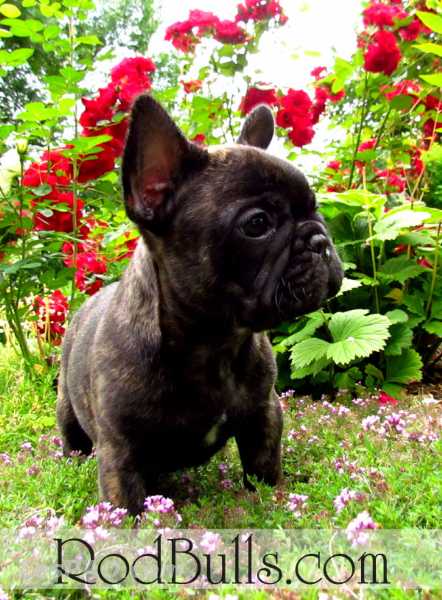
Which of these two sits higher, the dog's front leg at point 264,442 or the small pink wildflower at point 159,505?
the small pink wildflower at point 159,505

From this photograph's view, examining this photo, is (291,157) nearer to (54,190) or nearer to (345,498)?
(54,190)

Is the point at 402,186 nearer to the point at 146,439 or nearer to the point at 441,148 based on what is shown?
the point at 441,148

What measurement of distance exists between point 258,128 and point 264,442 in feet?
4.81

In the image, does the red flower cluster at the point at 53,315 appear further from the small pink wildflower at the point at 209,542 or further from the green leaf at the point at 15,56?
the small pink wildflower at the point at 209,542

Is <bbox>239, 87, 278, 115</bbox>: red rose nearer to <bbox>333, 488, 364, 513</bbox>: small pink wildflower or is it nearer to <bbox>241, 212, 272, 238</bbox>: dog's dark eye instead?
<bbox>241, 212, 272, 238</bbox>: dog's dark eye

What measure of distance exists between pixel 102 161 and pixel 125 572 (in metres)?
3.05

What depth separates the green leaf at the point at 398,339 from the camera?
14.5ft

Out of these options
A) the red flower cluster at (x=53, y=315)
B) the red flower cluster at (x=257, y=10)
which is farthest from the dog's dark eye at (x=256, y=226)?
the red flower cluster at (x=53, y=315)

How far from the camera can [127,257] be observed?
5.34 m

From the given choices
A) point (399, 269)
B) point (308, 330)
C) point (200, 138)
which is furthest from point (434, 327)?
point (200, 138)

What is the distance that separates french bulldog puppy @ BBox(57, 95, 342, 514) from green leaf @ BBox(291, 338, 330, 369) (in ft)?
3.74

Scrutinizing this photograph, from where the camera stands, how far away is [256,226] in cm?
246

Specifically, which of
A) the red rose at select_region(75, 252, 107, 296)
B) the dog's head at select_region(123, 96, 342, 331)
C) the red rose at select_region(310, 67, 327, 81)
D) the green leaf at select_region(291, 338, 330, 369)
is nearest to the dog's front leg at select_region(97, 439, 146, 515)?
the dog's head at select_region(123, 96, 342, 331)

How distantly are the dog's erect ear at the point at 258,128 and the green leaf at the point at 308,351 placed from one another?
4.88 ft
